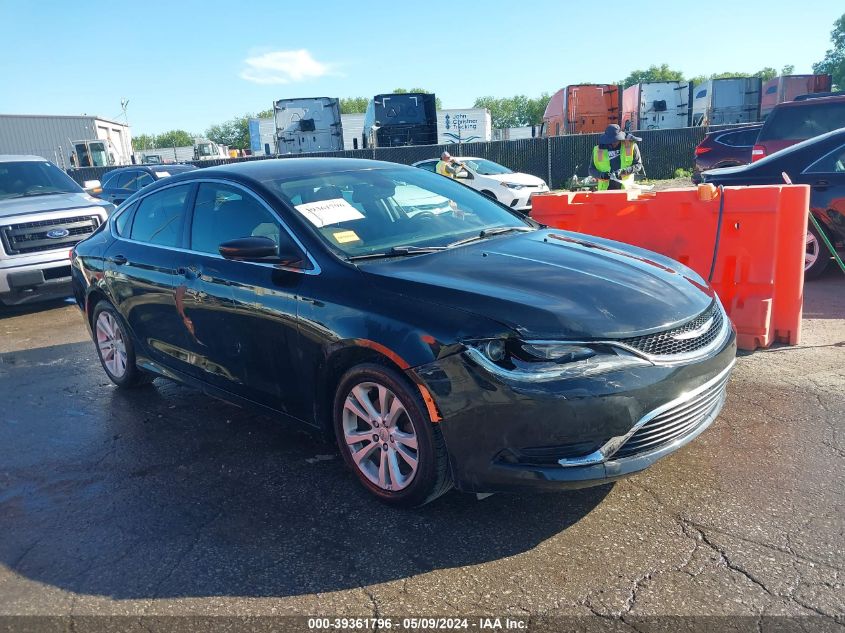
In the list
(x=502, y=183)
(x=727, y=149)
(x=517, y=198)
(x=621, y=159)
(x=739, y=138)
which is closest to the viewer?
(x=621, y=159)

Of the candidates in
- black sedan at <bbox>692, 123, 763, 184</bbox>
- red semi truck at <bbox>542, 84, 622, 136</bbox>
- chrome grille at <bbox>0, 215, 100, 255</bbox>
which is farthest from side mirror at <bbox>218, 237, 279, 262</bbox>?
red semi truck at <bbox>542, 84, 622, 136</bbox>

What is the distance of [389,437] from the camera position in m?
3.13

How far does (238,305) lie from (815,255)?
614 centimetres

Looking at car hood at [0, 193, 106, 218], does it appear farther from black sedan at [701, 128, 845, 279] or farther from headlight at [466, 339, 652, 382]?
black sedan at [701, 128, 845, 279]

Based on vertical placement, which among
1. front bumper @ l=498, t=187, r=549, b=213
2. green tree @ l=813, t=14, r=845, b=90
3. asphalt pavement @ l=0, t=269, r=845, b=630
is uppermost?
green tree @ l=813, t=14, r=845, b=90

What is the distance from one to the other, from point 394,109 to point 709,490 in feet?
75.5

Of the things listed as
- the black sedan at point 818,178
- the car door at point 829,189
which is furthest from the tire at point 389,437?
the car door at point 829,189

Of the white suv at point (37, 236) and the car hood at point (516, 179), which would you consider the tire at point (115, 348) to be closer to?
the white suv at point (37, 236)

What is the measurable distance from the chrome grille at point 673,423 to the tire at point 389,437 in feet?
2.56

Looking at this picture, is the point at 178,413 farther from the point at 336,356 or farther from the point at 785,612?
the point at 785,612

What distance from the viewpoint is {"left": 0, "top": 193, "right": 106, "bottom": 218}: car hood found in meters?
8.22

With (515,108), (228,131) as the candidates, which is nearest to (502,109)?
(515,108)

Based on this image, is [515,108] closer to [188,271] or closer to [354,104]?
[354,104]

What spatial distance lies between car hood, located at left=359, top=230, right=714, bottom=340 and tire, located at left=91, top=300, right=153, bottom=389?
105 inches
